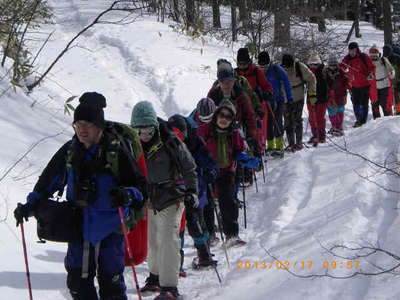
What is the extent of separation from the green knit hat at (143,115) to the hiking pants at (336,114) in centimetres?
871

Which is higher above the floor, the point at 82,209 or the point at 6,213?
the point at 82,209

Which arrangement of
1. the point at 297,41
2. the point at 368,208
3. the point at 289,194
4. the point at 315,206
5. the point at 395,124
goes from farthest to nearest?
the point at 297,41
the point at 395,124
the point at 289,194
the point at 315,206
the point at 368,208

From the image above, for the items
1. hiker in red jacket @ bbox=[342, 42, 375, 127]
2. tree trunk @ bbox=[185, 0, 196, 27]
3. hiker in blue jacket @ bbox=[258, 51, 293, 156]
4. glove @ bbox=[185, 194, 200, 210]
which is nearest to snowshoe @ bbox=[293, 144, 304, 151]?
A: hiker in blue jacket @ bbox=[258, 51, 293, 156]

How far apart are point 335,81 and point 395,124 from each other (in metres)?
3.27

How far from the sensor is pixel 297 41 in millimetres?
18875

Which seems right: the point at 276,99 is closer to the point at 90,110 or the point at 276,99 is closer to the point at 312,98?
the point at 312,98

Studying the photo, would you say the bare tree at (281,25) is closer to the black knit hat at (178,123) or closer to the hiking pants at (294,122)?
the hiking pants at (294,122)

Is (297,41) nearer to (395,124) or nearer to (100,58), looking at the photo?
(100,58)

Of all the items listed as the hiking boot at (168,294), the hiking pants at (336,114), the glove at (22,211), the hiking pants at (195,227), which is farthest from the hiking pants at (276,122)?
the glove at (22,211)

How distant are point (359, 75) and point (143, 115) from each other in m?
9.33

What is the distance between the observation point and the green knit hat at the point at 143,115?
5145 mm

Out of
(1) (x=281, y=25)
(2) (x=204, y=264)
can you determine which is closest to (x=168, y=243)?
(2) (x=204, y=264)

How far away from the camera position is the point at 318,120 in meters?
12.5

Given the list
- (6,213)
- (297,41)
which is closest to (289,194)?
(6,213)
